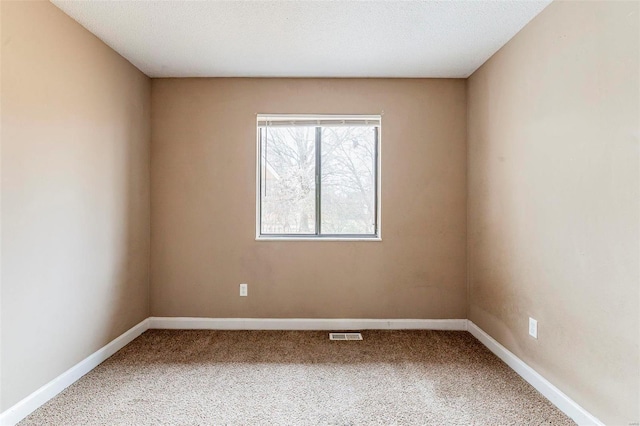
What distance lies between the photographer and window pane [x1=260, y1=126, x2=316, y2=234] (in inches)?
134

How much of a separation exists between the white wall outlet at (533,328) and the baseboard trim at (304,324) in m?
1.01

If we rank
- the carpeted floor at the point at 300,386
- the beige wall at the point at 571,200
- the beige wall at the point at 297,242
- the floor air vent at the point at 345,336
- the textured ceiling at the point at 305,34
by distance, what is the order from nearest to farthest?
1. the beige wall at the point at 571,200
2. the carpeted floor at the point at 300,386
3. the textured ceiling at the point at 305,34
4. the floor air vent at the point at 345,336
5. the beige wall at the point at 297,242

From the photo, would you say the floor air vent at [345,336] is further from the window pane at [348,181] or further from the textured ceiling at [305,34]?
the textured ceiling at [305,34]

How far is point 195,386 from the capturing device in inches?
89.8

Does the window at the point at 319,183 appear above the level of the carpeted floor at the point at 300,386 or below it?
above

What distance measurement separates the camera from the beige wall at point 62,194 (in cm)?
187

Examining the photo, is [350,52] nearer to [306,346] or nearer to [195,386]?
[306,346]

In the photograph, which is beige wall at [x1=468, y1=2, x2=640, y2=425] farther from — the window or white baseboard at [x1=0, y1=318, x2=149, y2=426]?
white baseboard at [x1=0, y1=318, x2=149, y2=426]

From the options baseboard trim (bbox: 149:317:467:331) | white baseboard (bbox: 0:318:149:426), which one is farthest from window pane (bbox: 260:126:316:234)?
white baseboard (bbox: 0:318:149:426)

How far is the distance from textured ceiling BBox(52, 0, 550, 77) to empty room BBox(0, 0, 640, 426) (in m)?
0.02

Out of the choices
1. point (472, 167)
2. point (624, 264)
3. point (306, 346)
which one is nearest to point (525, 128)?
point (472, 167)

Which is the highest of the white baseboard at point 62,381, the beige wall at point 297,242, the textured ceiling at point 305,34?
the textured ceiling at point 305,34

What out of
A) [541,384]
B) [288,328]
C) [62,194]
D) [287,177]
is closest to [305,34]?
[287,177]

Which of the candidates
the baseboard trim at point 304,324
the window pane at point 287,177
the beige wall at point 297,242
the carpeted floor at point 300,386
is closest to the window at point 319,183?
the window pane at point 287,177
